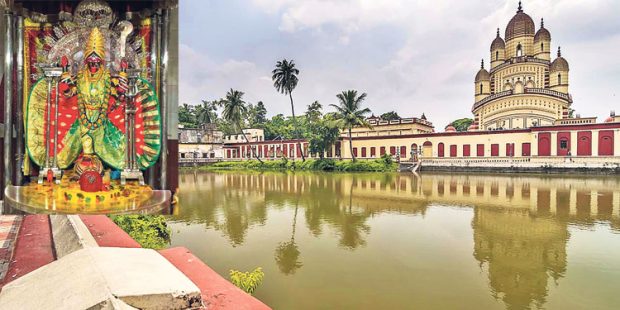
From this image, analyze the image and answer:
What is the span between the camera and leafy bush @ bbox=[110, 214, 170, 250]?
6.17 meters

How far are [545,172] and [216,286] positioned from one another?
36.0 m

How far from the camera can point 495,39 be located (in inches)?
1826

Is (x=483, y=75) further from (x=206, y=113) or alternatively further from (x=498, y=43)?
(x=206, y=113)

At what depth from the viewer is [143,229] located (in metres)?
6.52

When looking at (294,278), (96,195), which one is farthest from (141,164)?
(294,278)

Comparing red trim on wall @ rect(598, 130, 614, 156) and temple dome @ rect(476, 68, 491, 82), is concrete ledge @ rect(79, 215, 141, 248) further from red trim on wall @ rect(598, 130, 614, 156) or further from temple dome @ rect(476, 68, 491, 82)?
temple dome @ rect(476, 68, 491, 82)

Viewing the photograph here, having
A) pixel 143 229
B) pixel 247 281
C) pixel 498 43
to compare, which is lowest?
pixel 247 281

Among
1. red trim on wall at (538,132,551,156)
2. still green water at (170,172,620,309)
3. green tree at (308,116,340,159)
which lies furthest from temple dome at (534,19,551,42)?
still green water at (170,172,620,309)

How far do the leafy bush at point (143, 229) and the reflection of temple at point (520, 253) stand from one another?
6102 mm

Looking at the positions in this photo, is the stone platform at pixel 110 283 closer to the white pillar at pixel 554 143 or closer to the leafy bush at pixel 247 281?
the leafy bush at pixel 247 281

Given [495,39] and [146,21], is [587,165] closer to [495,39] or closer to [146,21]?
[495,39]

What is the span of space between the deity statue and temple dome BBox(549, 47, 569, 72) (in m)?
50.1

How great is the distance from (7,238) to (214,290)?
329cm

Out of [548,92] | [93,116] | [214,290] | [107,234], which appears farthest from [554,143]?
[93,116]
